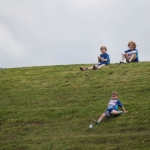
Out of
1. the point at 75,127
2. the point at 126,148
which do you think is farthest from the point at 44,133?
the point at 126,148

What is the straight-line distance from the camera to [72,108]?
22203mm

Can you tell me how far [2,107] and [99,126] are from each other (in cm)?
681

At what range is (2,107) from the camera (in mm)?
24078

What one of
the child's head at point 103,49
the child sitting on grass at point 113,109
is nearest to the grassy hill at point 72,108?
the child sitting on grass at point 113,109

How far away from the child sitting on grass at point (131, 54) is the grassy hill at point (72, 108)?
0.93 m

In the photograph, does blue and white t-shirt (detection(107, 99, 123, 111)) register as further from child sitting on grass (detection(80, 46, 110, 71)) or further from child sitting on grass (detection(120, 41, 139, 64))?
child sitting on grass (detection(120, 41, 139, 64))

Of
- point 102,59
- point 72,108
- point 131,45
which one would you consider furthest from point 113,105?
point 131,45

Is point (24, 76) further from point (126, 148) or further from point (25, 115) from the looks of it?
point (126, 148)

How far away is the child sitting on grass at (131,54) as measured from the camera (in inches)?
1221

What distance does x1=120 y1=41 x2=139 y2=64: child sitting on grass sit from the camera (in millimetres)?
31025

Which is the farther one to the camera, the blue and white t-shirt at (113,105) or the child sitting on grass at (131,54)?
the child sitting on grass at (131,54)

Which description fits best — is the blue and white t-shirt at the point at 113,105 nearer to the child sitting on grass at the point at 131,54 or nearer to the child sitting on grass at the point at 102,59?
the child sitting on grass at the point at 102,59

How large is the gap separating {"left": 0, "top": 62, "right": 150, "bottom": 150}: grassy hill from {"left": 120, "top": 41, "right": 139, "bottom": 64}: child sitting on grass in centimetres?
93

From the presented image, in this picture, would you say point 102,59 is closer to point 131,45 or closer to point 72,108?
point 131,45
